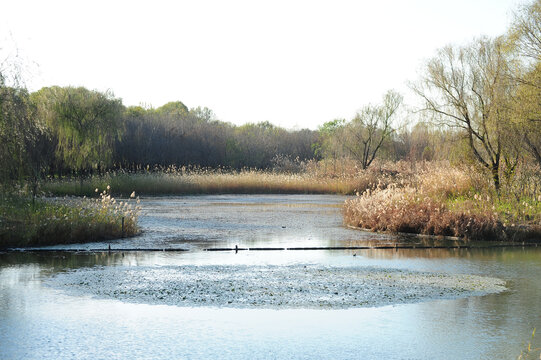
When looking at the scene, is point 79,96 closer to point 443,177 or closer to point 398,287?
point 443,177

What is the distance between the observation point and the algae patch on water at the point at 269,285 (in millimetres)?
9375

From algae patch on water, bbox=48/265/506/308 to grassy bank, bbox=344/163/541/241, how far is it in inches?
247

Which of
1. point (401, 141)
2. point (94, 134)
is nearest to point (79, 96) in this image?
point (94, 134)

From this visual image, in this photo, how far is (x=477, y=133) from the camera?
26500 mm

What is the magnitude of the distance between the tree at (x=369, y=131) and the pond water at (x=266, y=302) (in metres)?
35.3

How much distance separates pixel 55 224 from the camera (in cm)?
1559

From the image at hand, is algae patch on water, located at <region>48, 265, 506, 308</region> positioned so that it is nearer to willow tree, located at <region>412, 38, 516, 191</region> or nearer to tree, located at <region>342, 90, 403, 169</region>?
willow tree, located at <region>412, 38, 516, 191</region>

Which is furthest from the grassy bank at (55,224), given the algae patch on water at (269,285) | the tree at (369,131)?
the tree at (369,131)

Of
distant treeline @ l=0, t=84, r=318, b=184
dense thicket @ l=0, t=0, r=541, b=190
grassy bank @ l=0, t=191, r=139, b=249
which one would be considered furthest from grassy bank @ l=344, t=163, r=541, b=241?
distant treeline @ l=0, t=84, r=318, b=184

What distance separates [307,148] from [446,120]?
3627cm

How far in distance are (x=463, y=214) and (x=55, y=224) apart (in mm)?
11153

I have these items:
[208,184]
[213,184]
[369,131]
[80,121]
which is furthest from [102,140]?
[369,131]

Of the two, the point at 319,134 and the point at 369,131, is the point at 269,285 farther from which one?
the point at 319,134

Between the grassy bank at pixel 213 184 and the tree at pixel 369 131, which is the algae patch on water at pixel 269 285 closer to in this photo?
the grassy bank at pixel 213 184
